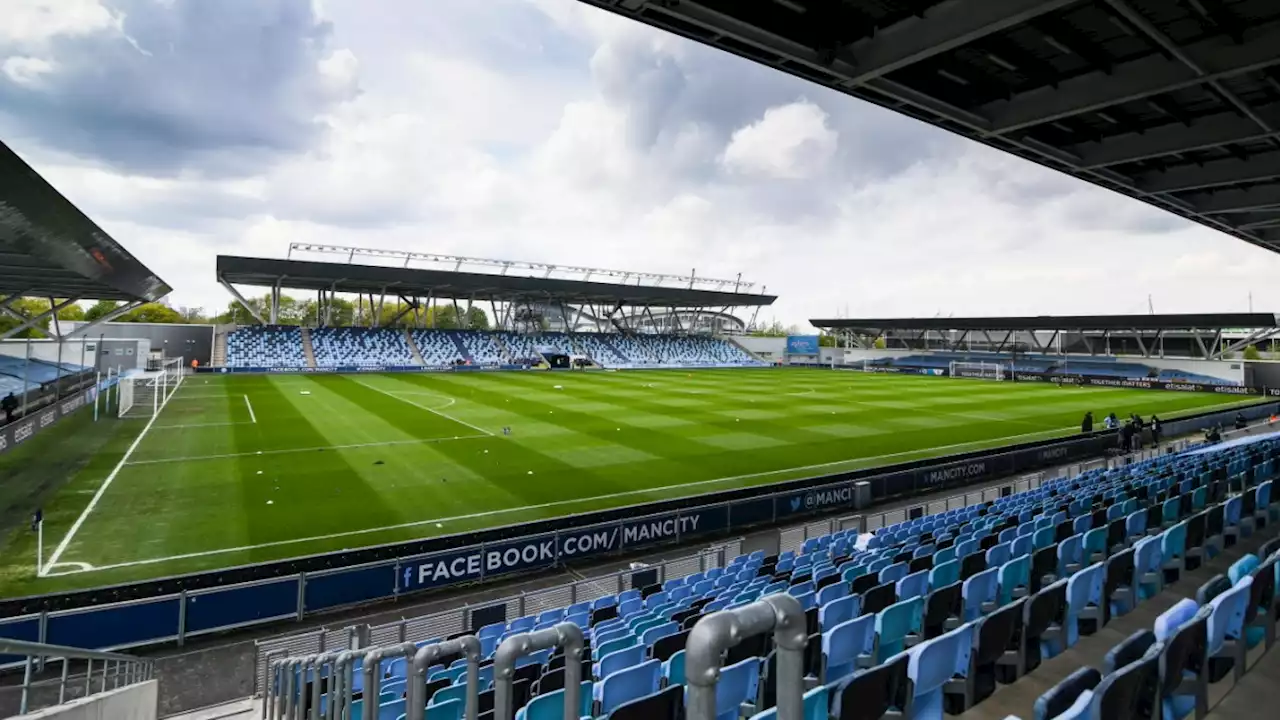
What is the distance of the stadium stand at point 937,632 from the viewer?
3.66 meters

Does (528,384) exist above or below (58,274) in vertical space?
below

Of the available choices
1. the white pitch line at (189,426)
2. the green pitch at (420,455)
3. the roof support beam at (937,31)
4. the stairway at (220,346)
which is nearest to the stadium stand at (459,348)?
the stairway at (220,346)

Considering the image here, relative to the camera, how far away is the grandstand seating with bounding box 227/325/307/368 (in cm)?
5781

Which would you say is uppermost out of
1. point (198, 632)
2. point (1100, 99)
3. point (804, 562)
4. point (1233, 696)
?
point (1100, 99)

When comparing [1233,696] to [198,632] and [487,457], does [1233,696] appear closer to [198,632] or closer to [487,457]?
[198,632]

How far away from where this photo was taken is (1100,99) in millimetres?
9898

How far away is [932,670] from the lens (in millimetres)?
4215

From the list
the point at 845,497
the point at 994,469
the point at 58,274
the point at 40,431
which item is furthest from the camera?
the point at 40,431

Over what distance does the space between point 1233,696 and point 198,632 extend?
490 inches

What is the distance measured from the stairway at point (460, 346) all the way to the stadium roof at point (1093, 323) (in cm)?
5426

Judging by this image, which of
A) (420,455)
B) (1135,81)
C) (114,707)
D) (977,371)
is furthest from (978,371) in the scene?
(114,707)

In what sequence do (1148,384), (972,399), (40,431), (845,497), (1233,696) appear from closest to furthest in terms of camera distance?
(1233,696), (845,497), (40,431), (972,399), (1148,384)

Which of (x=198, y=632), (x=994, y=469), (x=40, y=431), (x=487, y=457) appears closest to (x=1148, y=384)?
(x=994, y=469)

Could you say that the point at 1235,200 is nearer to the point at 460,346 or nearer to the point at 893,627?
the point at 893,627
